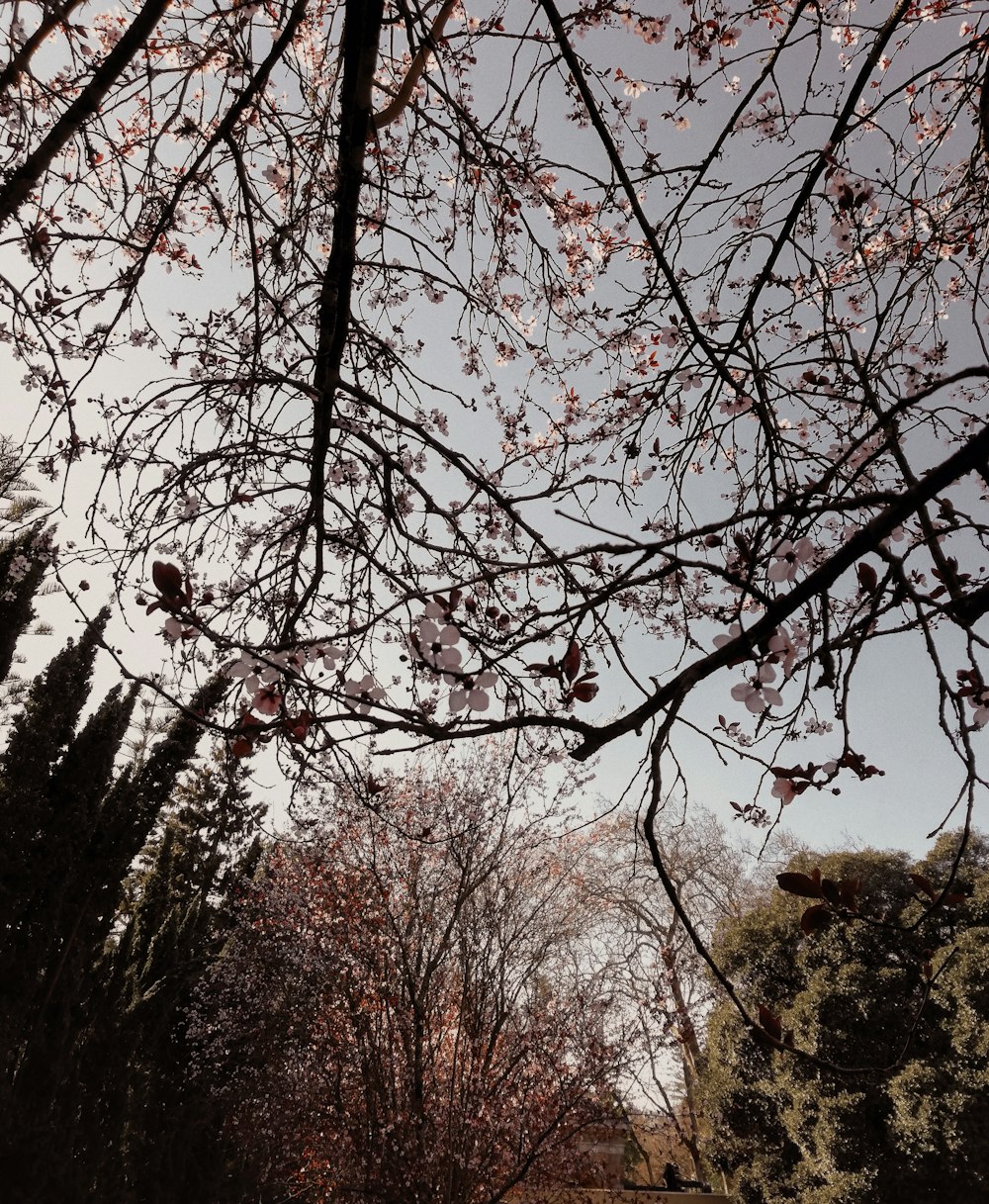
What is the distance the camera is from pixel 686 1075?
12.8m

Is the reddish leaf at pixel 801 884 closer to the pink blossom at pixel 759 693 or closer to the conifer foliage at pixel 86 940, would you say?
the pink blossom at pixel 759 693

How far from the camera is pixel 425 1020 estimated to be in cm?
496

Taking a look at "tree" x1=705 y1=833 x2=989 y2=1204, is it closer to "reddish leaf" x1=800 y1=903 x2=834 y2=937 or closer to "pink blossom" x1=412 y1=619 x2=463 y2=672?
"reddish leaf" x1=800 y1=903 x2=834 y2=937

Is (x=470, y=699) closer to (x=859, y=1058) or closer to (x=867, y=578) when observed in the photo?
(x=867, y=578)

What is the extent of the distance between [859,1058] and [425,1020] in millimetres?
4583

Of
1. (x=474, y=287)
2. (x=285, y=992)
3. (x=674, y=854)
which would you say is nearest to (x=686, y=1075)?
(x=674, y=854)

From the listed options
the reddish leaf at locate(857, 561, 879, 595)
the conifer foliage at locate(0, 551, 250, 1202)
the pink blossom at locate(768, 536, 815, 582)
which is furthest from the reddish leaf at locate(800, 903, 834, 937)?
the conifer foliage at locate(0, 551, 250, 1202)

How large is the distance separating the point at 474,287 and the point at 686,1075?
14859 millimetres

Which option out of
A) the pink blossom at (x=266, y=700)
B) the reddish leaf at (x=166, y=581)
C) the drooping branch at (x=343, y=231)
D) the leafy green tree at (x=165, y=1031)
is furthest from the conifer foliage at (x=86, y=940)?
the reddish leaf at (x=166, y=581)

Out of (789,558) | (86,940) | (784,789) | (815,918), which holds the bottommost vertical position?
(815,918)

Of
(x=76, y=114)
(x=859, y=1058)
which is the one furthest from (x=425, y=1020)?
(x=76, y=114)

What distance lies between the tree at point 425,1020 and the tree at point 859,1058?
235cm

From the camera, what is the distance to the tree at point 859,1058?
599 cm

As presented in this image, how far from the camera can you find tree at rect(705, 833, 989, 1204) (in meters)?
5.99
